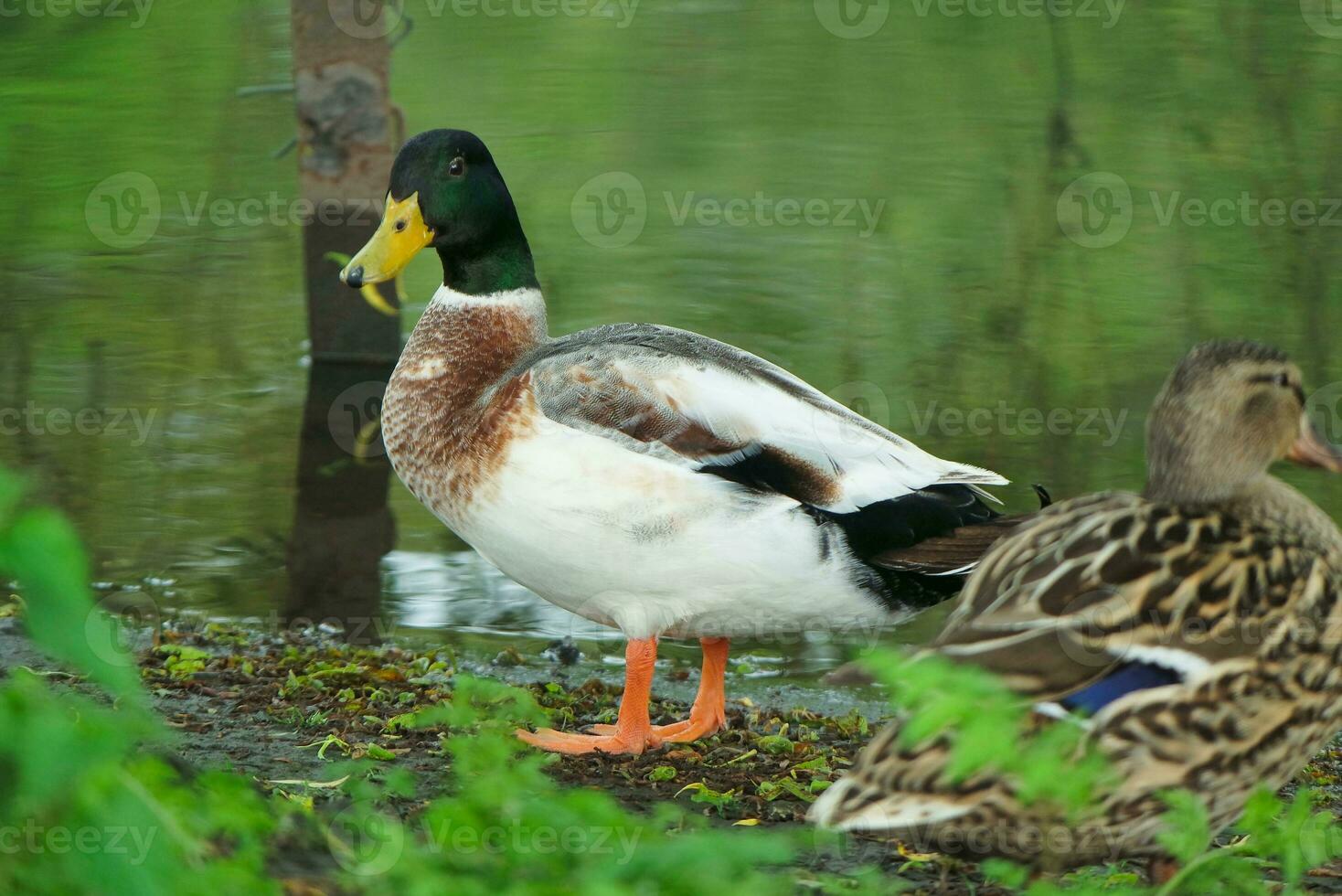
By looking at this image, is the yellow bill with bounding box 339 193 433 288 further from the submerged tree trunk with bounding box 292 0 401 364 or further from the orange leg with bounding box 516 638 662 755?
the submerged tree trunk with bounding box 292 0 401 364

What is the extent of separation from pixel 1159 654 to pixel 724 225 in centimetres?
856

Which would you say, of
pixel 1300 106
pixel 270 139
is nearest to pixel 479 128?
pixel 270 139

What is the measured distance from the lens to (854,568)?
4.33 metres

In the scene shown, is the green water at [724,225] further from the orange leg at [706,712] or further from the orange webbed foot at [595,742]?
the orange webbed foot at [595,742]

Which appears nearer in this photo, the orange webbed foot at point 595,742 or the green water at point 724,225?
the orange webbed foot at point 595,742

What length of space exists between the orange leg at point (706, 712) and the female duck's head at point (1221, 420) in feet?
5.68

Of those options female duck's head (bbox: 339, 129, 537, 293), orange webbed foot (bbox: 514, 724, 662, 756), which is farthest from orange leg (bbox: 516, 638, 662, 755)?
female duck's head (bbox: 339, 129, 537, 293)

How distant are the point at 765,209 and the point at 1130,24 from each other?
291 centimetres

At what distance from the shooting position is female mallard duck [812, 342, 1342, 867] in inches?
109

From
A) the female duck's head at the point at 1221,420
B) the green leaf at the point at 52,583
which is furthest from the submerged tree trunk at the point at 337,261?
the green leaf at the point at 52,583

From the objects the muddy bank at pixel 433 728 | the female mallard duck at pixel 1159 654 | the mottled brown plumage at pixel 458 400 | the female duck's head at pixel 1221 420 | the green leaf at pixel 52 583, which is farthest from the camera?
the mottled brown plumage at pixel 458 400

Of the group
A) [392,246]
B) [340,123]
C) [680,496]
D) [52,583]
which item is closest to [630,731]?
[680,496]

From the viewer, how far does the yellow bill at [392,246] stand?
494 centimetres

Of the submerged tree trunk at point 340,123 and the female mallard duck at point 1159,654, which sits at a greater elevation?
the submerged tree trunk at point 340,123
